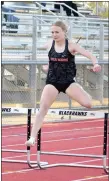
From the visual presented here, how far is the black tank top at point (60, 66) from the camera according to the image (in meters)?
6.23

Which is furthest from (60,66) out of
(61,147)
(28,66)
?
(28,66)

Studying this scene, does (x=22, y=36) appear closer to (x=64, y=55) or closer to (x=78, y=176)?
(x=78, y=176)

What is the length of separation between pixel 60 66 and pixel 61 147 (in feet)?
14.4

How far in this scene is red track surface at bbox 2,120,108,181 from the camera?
7738 mm

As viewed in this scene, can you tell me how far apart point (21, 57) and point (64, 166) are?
686 cm

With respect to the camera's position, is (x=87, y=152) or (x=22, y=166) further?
(x=87, y=152)

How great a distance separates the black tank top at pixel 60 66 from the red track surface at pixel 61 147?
1.84 metres

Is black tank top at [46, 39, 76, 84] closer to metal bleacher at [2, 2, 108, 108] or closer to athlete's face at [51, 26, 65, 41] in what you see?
athlete's face at [51, 26, 65, 41]

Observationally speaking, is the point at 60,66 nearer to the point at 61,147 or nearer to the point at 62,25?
the point at 62,25

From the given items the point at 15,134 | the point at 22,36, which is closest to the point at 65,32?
the point at 15,134

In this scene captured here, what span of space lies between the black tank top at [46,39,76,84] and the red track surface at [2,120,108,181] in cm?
184

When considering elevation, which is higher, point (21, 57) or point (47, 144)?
point (21, 57)

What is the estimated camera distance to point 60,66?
20.5 ft

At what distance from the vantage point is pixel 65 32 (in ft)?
20.1
